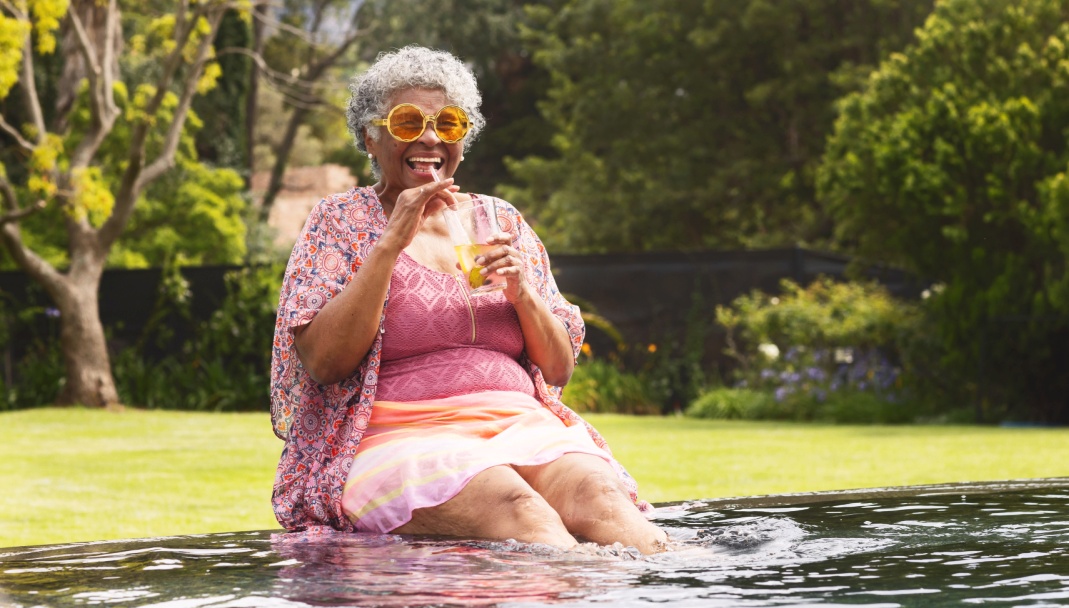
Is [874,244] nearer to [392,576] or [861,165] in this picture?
[861,165]

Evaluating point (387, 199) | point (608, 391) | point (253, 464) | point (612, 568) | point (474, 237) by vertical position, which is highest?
point (387, 199)

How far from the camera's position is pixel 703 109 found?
29.9 m

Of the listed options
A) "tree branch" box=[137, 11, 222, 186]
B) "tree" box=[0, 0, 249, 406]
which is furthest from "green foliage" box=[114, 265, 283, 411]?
"tree branch" box=[137, 11, 222, 186]

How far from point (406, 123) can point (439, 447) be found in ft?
2.65

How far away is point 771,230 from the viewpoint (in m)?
30.5

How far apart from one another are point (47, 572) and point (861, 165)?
1325 centimetres

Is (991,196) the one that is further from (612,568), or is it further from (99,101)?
(612,568)

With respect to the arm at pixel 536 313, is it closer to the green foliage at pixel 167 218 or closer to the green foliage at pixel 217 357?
the green foliage at pixel 217 357

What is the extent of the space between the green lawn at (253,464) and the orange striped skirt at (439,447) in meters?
3.35

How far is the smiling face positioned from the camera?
11.2 ft

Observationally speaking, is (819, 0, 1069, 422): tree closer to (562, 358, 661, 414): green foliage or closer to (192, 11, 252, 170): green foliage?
(562, 358, 661, 414): green foliage

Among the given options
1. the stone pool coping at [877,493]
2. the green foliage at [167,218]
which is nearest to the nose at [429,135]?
the stone pool coping at [877,493]

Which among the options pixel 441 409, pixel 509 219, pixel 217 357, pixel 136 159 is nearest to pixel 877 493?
pixel 509 219

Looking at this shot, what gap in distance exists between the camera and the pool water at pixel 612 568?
7.47ft
